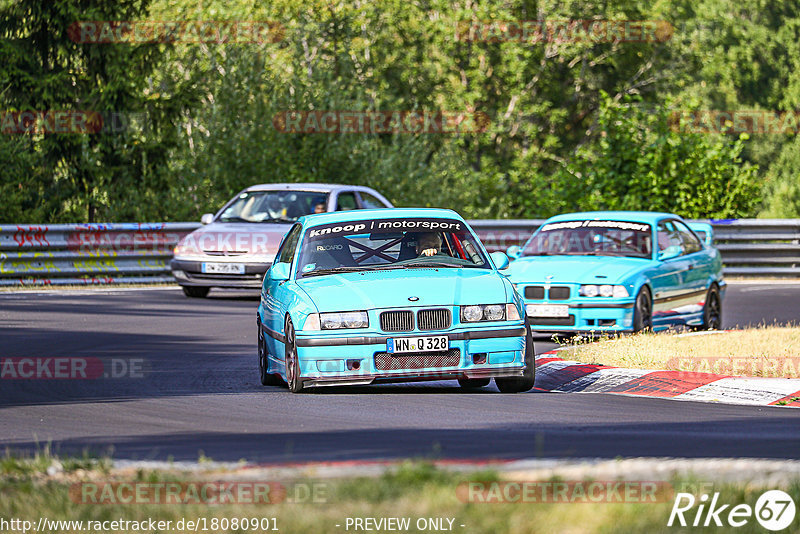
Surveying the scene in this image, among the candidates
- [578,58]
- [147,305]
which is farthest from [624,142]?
[578,58]

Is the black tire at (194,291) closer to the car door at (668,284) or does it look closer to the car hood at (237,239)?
the car hood at (237,239)

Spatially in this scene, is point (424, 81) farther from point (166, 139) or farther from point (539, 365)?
point (539, 365)

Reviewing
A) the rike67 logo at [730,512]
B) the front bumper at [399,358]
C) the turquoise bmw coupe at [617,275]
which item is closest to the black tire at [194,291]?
the turquoise bmw coupe at [617,275]

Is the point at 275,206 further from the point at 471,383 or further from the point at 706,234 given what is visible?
the point at 471,383

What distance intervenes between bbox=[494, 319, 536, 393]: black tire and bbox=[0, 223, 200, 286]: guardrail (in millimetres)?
14825

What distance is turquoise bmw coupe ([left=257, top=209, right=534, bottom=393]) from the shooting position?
34.9ft

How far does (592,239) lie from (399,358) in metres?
6.82

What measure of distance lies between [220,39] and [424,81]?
24.4 ft

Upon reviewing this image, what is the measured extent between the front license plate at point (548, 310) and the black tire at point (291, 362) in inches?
193

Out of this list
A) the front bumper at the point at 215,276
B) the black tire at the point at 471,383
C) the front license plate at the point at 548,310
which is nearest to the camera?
the black tire at the point at 471,383

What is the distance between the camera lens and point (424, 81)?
5147cm

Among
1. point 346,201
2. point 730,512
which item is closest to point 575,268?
point 346,201

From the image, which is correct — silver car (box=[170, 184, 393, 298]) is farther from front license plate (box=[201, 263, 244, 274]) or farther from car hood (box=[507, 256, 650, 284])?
car hood (box=[507, 256, 650, 284])

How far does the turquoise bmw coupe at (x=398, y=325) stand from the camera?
10.6 m
